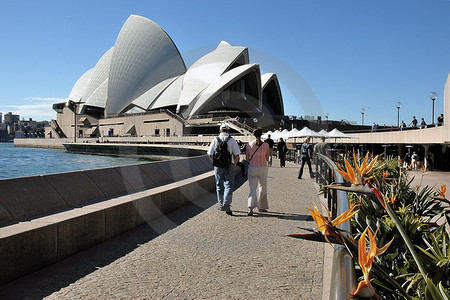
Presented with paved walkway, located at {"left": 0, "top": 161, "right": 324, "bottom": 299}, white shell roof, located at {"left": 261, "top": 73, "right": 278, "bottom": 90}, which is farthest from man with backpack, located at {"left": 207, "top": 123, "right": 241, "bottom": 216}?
white shell roof, located at {"left": 261, "top": 73, "right": 278, "bottom": 90}

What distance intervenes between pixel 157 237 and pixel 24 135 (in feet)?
495

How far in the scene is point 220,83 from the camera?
5381cm

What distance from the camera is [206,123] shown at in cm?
5294

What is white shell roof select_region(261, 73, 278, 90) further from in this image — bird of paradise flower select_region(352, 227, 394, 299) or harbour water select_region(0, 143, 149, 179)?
bird of paradise flower select_region(352, 227, 394, 299)

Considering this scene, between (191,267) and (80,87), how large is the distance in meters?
89.4

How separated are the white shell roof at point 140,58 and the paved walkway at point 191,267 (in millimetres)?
65350

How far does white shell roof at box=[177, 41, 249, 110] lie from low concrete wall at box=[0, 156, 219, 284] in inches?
2014

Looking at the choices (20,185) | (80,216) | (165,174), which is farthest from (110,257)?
(165,174)

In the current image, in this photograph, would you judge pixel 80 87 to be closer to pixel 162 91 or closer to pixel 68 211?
pixel 162 91

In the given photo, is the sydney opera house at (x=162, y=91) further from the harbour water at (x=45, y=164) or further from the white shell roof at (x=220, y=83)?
the harbour water at (x=45, y=164)

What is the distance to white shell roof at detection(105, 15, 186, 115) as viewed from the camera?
67062 millimetres

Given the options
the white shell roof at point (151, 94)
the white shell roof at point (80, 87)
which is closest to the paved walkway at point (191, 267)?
the white shell roof at point (151, 94)

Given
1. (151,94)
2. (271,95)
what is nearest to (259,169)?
(151,94)

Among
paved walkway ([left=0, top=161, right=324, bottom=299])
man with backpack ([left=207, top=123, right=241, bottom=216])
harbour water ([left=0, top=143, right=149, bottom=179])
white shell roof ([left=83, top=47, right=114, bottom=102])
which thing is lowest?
harbour water ([left=0, top=143, right=149, bottom=179])
